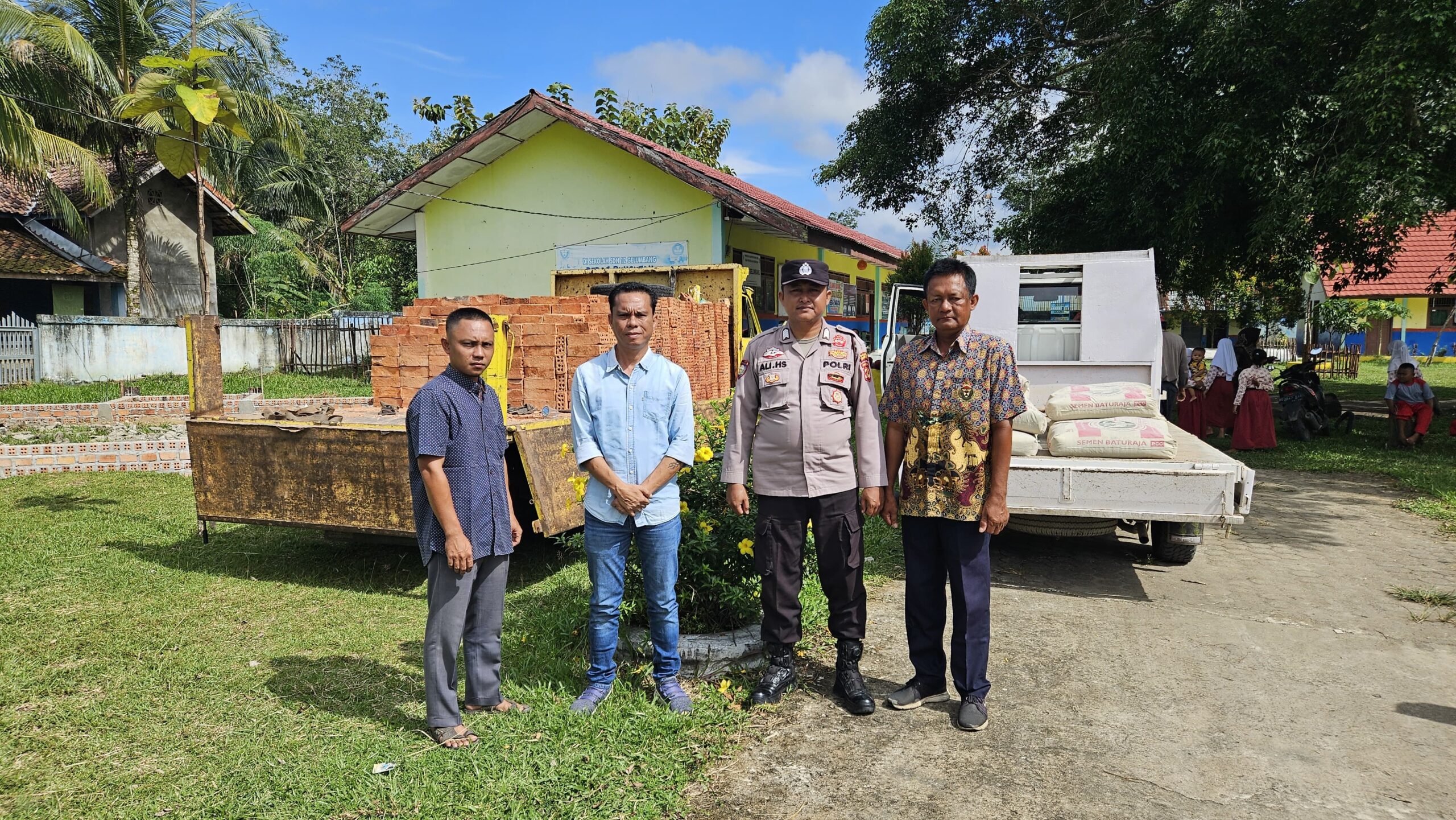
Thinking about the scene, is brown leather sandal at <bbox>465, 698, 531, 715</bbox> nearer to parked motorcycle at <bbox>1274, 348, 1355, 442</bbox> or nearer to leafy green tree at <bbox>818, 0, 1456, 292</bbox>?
leafy green tree at <bbox>818, 0, 1456, 292</bbox>

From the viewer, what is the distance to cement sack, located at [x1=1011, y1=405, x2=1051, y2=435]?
18.0ft

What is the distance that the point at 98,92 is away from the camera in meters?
18.2

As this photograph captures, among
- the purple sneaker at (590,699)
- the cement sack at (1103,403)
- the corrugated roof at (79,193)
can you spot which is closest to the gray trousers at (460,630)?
the purple sneaker at (590,699)

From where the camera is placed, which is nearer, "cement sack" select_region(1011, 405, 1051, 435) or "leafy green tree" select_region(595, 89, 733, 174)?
"cement sack" select_region(1011, 405, 1051, 435)

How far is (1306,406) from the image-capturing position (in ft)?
38.6

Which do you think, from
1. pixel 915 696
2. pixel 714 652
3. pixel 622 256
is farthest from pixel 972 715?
pixel 622 256

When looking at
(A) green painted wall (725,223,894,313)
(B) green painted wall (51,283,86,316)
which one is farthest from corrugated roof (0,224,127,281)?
(A) green painted wall (725,223,894,313)

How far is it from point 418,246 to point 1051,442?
1349 centimetres

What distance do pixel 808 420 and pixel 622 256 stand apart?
11.2 meters

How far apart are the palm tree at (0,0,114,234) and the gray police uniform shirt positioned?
1559 cm

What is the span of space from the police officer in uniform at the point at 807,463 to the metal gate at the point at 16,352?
1848 centimetres

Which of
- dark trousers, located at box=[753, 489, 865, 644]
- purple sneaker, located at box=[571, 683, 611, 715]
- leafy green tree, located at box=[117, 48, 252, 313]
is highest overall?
leafy green tree, located at box=[117, 48, 252, 313]

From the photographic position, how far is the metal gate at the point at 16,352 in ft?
51.7

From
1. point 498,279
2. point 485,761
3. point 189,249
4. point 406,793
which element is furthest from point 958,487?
point 189,249
